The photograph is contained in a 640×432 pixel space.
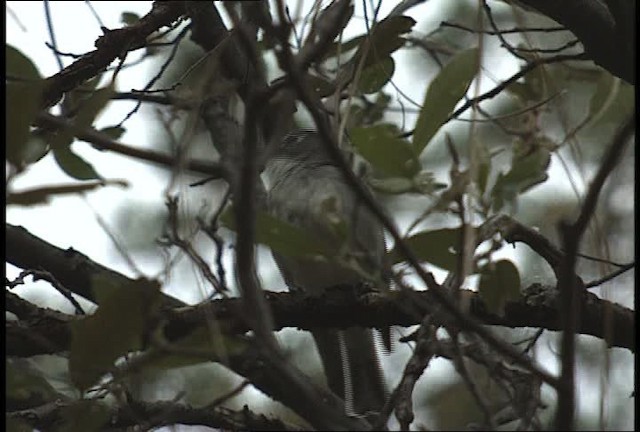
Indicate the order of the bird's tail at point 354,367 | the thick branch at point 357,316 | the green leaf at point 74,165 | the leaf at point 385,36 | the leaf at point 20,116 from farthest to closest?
the bird's tail at point 354,367 < the leaf at point 385,36 < the thick branch at point 357,316 < the green leaf at point 74,165 < the leaf at point 20,116

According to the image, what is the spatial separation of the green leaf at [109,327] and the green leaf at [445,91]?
0.38 metres

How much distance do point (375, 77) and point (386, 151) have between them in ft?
2.38

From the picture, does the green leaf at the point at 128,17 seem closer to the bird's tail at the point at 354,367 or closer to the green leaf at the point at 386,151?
the bird's tail at the point at 354,367

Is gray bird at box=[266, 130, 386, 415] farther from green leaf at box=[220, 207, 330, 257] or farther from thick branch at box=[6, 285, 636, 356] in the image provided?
green leaf at box=[220, 207, 330, 257]

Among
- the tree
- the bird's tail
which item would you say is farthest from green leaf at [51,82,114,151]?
the bird's tail

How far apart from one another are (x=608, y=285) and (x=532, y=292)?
0.14 meters

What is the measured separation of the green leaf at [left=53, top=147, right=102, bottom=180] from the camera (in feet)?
4.09

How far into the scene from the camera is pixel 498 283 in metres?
1.22

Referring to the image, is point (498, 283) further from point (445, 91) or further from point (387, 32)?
point (387, 32)

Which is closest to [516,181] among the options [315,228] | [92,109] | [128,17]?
[92,109]

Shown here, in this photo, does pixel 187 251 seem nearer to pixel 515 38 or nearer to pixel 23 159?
pixel 23 159

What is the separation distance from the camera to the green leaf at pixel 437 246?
114cm

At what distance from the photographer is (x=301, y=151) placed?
130 inches

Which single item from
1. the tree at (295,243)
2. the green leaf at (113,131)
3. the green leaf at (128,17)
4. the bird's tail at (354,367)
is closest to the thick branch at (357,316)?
the tree at (295,243)
